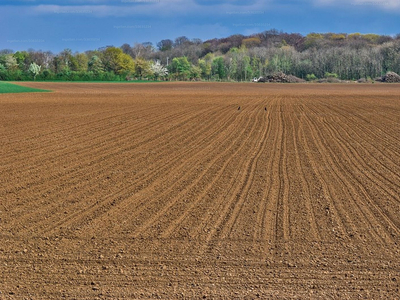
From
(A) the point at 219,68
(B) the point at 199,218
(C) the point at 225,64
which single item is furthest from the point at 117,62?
(B) the point at 199,218

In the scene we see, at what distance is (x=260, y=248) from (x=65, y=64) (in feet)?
406

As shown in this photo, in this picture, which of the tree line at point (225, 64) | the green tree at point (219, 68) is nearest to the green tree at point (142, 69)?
the tree line at point (225, 64)

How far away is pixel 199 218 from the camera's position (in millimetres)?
7379

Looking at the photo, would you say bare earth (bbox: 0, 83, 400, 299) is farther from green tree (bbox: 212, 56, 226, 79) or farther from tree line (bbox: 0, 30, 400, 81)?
green tree (bbox: 212, 56, 226, 79)

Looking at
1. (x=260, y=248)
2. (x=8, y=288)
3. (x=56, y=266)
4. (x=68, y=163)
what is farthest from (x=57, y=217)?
(x=68, y=163)

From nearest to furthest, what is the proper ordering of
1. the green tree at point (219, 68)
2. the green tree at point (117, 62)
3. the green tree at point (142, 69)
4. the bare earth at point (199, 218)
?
the bare earth at point (199, 218)
the green tree at point (117, 62)
the green tree at point (142, 69)
the green tree at point (219, 68)

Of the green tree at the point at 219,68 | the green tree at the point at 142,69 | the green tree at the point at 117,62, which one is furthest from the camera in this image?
the green tree at the point at 219,68

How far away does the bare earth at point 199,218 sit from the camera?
17.6ft

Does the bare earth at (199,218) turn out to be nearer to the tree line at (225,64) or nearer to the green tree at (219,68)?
the tree line at (225,64)

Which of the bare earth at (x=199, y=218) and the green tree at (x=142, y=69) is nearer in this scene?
the bare earth at (x=199, y=218)

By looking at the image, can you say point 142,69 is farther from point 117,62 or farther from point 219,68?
point 219,68

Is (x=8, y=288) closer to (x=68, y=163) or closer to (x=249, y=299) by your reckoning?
(x=249, y=299)

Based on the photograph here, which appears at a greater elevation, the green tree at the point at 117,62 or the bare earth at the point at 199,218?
the green tree at the point at 117,62

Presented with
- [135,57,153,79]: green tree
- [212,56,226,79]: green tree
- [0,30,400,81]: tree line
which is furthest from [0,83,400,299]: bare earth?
[212,56,226,79]: green tree
